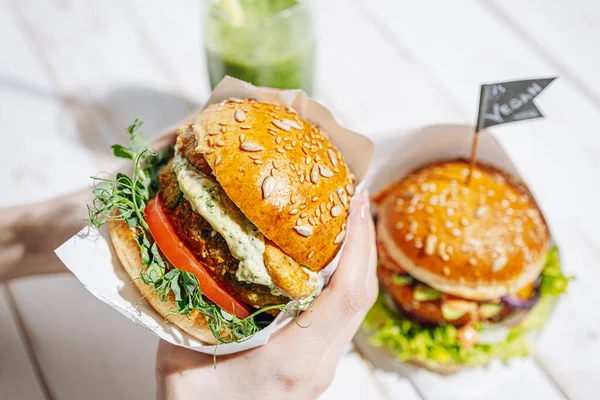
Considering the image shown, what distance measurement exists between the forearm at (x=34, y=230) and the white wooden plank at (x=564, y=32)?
288 centimetres

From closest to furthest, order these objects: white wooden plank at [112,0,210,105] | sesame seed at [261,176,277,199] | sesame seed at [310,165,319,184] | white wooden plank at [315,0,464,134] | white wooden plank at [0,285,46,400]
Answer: sesame seed at [261,176,277,199] < sesame seed at [310,165,319,184] < white wooden plank at [0,285,46,400] < white wooden plank at [315,0,464,134] < white wooden plank at [112,0,210,105]

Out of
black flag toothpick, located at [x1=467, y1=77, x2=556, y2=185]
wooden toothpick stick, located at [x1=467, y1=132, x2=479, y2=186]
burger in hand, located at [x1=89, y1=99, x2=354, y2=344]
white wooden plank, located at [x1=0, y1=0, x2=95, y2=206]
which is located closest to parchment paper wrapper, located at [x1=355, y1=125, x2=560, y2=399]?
wooden toothpick stick, located at [x1=467, y1=132, x2=479, y2=186]

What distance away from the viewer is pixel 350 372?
234 cm

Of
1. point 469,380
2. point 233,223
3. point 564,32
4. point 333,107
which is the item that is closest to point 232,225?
point 233,223

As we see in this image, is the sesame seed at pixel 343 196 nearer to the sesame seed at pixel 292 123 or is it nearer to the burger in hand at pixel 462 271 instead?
the sesame seed at pixel 292 123

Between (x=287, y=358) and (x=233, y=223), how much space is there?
0.47 metres

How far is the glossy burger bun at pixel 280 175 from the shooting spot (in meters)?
1.66

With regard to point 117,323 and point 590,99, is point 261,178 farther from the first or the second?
point 590,99

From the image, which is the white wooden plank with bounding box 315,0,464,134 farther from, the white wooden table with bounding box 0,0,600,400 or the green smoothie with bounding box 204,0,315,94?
the green smoothie with bounding box 204,0,315,94

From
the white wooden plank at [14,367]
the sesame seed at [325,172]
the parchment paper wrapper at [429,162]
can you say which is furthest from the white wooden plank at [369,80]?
the white wooden plank at [14,367]

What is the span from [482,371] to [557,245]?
70 cm

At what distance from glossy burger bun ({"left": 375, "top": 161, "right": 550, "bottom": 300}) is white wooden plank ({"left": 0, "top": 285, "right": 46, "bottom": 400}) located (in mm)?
1590

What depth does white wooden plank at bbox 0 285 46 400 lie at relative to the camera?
2.23m

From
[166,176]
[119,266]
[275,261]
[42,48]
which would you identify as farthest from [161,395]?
[42,48]
